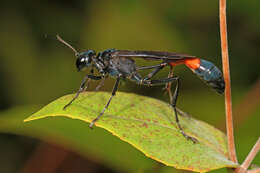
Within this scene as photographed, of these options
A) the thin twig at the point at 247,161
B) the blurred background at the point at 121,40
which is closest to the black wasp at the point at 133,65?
the thin twig at the point at 247,161

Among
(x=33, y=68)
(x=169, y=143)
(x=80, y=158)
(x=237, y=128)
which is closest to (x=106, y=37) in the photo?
(x=33, y=68)

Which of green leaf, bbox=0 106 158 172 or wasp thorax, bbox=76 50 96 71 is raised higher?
wasp thorax, bbox=76 50 96 71

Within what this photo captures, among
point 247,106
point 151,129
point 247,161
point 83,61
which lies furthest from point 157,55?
point 247,106

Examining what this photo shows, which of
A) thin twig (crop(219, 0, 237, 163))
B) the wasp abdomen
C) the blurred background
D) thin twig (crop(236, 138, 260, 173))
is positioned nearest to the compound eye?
the wasp abdomen

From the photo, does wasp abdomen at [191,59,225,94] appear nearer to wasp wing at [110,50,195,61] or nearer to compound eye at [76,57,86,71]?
wasp wing at [110,50,195,61]

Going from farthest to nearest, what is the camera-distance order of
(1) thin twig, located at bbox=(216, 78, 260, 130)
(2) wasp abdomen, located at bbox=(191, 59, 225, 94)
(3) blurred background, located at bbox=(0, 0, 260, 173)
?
1. (3) blurred background, located at bbox=(0, 0, 260, 173)
2. (1) thin twig, located at bbox=(216, 78, 260, 130)
3. (2) wasp abdomen, located at bbox=(191, 59, 225, 94)

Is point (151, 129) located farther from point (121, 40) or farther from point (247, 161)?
point (121, 40)

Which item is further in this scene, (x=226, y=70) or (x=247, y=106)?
(x=247, y=106)

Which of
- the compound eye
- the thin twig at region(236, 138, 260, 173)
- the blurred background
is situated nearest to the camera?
the thin twig at region(236, 138, 260, 173)
